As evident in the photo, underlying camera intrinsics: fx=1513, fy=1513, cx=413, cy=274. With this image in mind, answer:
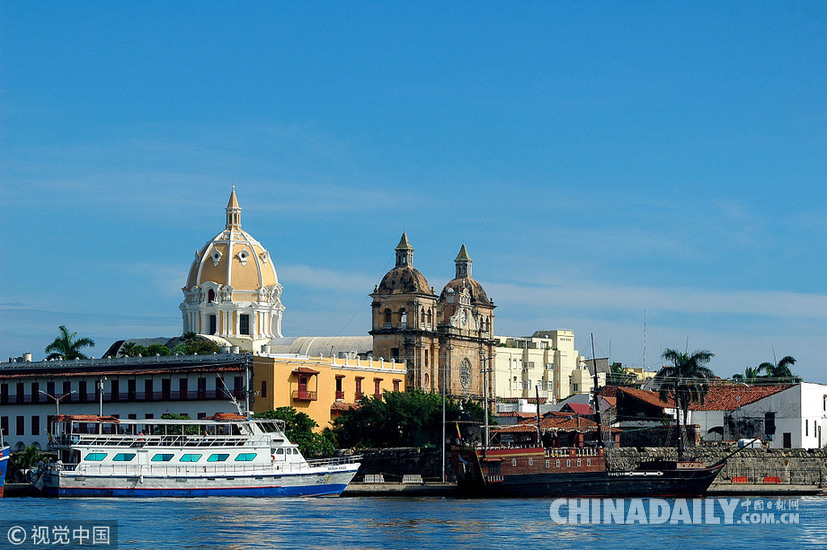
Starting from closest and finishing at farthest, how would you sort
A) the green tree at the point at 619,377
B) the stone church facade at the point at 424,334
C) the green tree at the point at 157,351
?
the green tree at the point at 157,351 → the stone church facade at the point at 424,334 → the green tree at the point at 619,377

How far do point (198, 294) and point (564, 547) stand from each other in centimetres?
9032

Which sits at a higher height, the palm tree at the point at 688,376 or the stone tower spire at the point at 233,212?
the stone tower spire at the point at 233,212

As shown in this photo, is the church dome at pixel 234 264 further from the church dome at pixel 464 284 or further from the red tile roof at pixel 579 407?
the red tile roof at pixel 579 407

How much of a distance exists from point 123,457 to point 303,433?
16.3 metres

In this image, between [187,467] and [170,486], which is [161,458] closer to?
[187,467]

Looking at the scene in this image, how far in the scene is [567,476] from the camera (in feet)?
229

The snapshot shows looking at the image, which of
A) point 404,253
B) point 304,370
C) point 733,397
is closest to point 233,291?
point 404,253

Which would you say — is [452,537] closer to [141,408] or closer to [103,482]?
[103,482]

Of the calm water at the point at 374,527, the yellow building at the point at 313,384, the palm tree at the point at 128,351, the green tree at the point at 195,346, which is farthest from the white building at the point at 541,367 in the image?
the calm water at the point at 374,527

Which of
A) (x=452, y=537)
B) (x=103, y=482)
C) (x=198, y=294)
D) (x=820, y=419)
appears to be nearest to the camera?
(x=452, y=537)

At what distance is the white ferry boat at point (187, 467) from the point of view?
67562 millimetres

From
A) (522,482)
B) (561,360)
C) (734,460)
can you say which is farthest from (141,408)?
(561,360)

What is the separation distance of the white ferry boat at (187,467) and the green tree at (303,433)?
34.1 feet

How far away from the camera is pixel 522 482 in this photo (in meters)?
70.2
